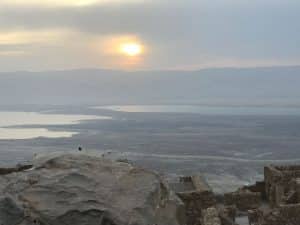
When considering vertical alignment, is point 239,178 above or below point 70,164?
below

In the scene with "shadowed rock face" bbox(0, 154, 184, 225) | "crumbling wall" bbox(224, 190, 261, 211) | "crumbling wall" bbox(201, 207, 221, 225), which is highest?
"shadowed rock face" bbox(0, 154, 184, 225)

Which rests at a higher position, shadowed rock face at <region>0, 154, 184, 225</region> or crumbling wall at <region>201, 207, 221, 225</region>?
shadowed rock face at <region>0, 154, 184, 225</region>

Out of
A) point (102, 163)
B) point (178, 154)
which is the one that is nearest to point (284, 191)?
point (102, 163)

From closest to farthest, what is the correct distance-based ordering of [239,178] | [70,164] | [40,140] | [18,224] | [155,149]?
[18,224] < [70,164] < [239,178] < [155,149] < [40,140]

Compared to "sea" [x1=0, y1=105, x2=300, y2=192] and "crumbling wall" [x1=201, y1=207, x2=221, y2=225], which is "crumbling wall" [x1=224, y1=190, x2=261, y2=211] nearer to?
"crumbling wall" [x1=201, y1=207, x2=221, y2=225]

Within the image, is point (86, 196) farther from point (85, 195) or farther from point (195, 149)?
point (195, 149)

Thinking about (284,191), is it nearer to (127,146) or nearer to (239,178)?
(239,178)

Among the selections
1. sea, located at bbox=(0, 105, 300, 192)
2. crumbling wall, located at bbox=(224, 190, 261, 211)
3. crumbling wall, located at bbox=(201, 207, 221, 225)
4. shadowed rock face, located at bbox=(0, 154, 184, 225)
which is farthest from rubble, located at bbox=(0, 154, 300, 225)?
sea, located at bbox=(0, 105, 300, 192)
